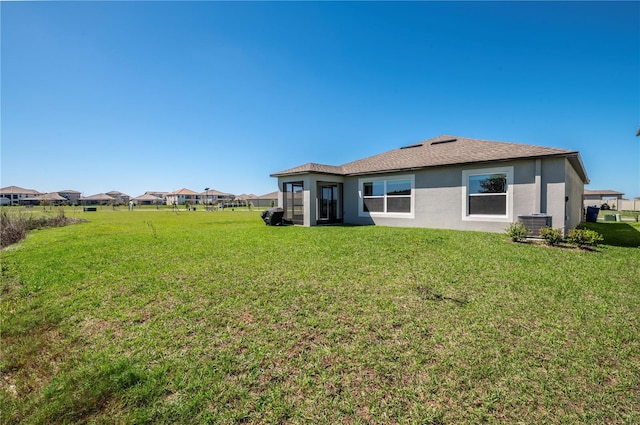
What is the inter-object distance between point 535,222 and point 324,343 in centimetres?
944

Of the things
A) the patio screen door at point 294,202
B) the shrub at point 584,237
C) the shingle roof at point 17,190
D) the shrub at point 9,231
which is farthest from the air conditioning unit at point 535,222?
the shingle roof at point 17,190

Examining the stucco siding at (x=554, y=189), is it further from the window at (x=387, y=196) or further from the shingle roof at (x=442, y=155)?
the window at (x=387, y=196)

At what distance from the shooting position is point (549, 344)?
3.05m

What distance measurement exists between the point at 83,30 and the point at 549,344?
532 inches

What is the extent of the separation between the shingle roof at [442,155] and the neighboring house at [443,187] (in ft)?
0.10

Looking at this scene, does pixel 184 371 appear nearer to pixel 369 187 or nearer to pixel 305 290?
pixel 305 290

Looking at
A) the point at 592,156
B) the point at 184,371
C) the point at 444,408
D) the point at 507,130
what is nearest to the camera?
the point at 444,408

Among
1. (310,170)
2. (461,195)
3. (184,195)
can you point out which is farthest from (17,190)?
(461,195)

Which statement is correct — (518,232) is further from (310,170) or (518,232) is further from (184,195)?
(184,195)

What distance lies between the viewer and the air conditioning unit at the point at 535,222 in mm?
8828

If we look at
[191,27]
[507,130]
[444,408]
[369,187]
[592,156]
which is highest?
[191,27]

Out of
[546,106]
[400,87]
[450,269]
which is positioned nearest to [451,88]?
[400,87]

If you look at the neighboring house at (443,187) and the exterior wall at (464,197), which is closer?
the exterior wall at (464,197)

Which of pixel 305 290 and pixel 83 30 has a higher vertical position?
pixel 83 30
